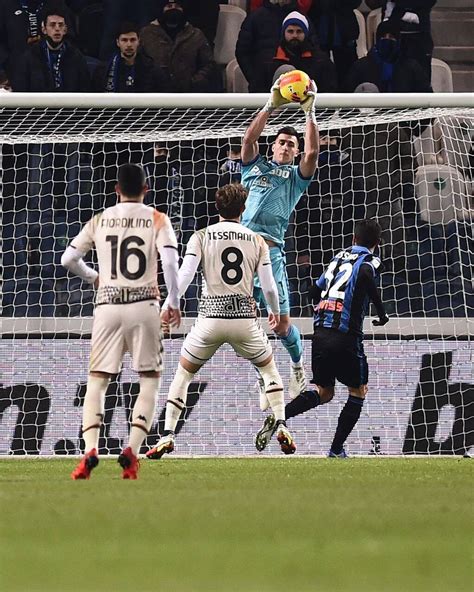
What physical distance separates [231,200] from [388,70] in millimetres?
5793

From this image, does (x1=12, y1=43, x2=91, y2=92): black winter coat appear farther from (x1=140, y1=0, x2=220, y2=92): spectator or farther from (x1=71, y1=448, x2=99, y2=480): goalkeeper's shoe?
(x1=71, y1=448, x2=99, y2=480): goalkeeper's shoe

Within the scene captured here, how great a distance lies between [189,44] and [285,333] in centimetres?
566

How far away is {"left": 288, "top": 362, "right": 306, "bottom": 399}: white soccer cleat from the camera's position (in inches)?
487

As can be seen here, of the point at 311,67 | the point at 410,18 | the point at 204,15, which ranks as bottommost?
the point at 311,67

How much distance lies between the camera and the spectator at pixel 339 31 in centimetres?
1648

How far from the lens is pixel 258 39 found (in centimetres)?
1581

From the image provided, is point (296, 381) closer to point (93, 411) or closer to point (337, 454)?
point (337, 454)

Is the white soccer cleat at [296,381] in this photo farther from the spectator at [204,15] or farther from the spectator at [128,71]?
the spectator at [204,15]

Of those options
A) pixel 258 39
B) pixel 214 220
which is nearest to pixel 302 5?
pixel 258 39

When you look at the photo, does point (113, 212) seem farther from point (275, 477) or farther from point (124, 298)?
point (275, 477)

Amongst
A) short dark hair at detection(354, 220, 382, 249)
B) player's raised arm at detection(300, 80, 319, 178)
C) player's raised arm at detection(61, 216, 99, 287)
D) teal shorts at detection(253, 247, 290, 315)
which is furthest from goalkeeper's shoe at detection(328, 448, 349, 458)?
player's raised arm at detection(61, 216, 99, 287)

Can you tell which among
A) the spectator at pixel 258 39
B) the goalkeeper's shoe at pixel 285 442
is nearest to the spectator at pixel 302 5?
the spectator at pixel 258 39

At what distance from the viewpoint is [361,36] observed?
57.8ft

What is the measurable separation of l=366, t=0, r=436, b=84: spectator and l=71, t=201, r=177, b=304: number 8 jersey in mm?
7763
